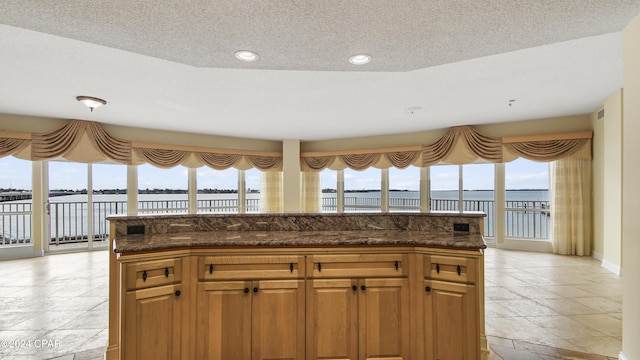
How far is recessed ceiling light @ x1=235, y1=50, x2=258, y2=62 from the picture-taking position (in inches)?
88.0

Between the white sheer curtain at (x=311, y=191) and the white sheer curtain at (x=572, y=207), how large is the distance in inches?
190

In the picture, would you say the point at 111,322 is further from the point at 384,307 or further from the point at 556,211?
the point at 556,211

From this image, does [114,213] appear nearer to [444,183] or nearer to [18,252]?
[18,252]

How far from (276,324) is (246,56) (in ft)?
6.40

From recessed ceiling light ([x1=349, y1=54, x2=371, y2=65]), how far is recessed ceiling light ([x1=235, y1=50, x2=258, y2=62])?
75cm

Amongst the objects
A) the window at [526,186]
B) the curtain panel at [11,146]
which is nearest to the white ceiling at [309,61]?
the curtain panel at [11,146]

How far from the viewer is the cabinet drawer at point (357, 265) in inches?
76.7

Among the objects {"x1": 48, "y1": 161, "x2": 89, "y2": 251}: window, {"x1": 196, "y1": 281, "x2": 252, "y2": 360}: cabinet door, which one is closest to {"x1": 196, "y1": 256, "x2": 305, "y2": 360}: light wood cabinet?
{"x1": 196, "y1": 281, "x2": 252, "y2": 360}: cabinet door

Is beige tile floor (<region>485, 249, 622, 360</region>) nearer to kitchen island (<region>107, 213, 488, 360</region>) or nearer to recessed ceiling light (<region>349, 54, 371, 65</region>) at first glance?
kitchen island (<region>107, 213, 488, 360</region>)

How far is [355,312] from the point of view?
6.35 ft

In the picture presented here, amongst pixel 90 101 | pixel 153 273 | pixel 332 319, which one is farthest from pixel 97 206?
pixel 332 319

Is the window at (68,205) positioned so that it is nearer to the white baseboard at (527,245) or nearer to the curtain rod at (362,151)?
the curtain rod at (362,151)

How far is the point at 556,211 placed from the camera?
17.9 ft

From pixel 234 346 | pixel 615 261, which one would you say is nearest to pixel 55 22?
pixel 234 346
